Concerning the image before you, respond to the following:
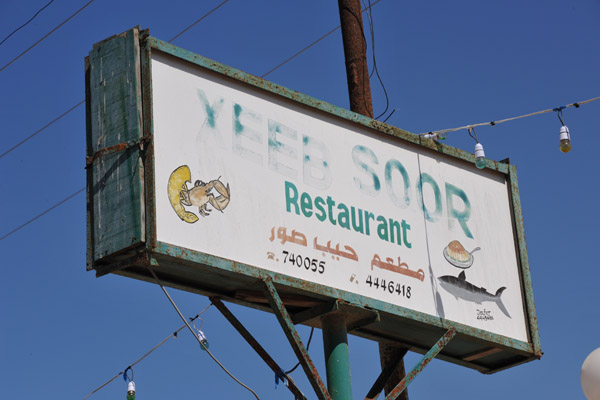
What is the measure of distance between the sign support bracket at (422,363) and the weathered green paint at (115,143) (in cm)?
267

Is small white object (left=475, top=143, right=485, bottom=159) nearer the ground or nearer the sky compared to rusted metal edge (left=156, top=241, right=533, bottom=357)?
nearer the sky

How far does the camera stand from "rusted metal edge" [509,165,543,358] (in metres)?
11.7

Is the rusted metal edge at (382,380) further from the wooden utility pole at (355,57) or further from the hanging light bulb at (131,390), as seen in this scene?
the wooden utility pole at (355,57)

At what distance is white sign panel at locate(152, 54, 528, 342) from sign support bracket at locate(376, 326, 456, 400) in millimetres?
263

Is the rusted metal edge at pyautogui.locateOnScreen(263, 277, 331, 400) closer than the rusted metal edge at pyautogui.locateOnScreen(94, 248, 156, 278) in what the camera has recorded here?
No

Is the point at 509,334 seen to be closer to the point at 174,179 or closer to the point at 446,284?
the point at 446,284

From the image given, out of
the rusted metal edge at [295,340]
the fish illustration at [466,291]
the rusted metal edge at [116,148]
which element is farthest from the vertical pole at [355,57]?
the rusted metal edge at [116,148]

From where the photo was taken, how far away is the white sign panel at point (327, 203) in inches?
384

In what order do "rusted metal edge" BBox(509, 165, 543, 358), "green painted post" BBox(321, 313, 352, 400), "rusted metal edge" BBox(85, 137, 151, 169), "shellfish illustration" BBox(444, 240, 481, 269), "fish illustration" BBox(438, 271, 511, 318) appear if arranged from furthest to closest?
"rusted metal edge" BBox(509, 165, 543, 358), "shellfish illustration" BBox(444, 240, 481, 269), "fish illustration" BBox(438, 271, 511, 318), "green painted post" BBox(321, 313, 352, 400), "rusted metal edge" BBox(85, 137, 151, 169)

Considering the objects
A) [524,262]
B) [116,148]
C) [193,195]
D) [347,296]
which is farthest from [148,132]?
[524,262]

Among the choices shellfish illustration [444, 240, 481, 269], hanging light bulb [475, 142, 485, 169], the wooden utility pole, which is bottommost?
shellfish illustration [444, 240, 481, 269]

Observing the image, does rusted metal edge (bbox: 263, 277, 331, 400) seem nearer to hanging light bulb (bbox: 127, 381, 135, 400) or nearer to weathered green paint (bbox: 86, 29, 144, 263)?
weathered green paint (bbox: 86, 29, 144, 263)

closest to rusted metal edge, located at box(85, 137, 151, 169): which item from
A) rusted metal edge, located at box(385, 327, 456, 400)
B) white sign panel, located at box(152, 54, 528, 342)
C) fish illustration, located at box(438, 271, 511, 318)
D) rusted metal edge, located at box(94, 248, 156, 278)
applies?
white sign panel, located at box(152, 54, 528, 342)

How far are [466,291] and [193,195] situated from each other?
3.13m
